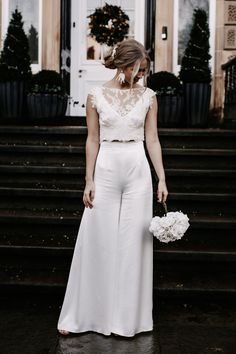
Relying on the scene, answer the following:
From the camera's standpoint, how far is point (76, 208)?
18.1 feet

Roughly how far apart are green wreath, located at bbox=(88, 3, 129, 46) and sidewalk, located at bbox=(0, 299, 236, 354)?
6197mm

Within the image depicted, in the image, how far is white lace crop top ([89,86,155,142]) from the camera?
347 centimetres

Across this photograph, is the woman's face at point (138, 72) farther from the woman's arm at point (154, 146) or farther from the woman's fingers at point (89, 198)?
the woman's fingers at point (89, 198)

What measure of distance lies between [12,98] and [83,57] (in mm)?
2046

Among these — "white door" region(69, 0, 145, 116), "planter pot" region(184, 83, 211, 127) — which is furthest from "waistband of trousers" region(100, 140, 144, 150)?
"white door" region(69, 0, 145, 116)

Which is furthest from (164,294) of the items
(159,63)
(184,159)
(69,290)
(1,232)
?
(159,63)

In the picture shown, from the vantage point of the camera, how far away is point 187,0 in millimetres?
9391

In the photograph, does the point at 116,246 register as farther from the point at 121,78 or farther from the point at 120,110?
the point at 121,78

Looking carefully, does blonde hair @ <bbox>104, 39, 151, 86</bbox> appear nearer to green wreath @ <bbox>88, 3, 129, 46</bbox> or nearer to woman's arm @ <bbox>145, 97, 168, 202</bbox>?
woman's arm @ <bbox>145, 97, 168, 202</bbox>

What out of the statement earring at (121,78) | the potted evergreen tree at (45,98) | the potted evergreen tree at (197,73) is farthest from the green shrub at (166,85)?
the statement earring at (121,78)

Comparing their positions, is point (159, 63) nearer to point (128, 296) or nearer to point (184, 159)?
point (184, 159)

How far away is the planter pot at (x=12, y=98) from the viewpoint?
8055 millimetres

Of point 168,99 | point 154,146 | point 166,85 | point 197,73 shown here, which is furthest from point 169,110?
point 154,146

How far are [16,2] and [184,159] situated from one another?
4869 mm
